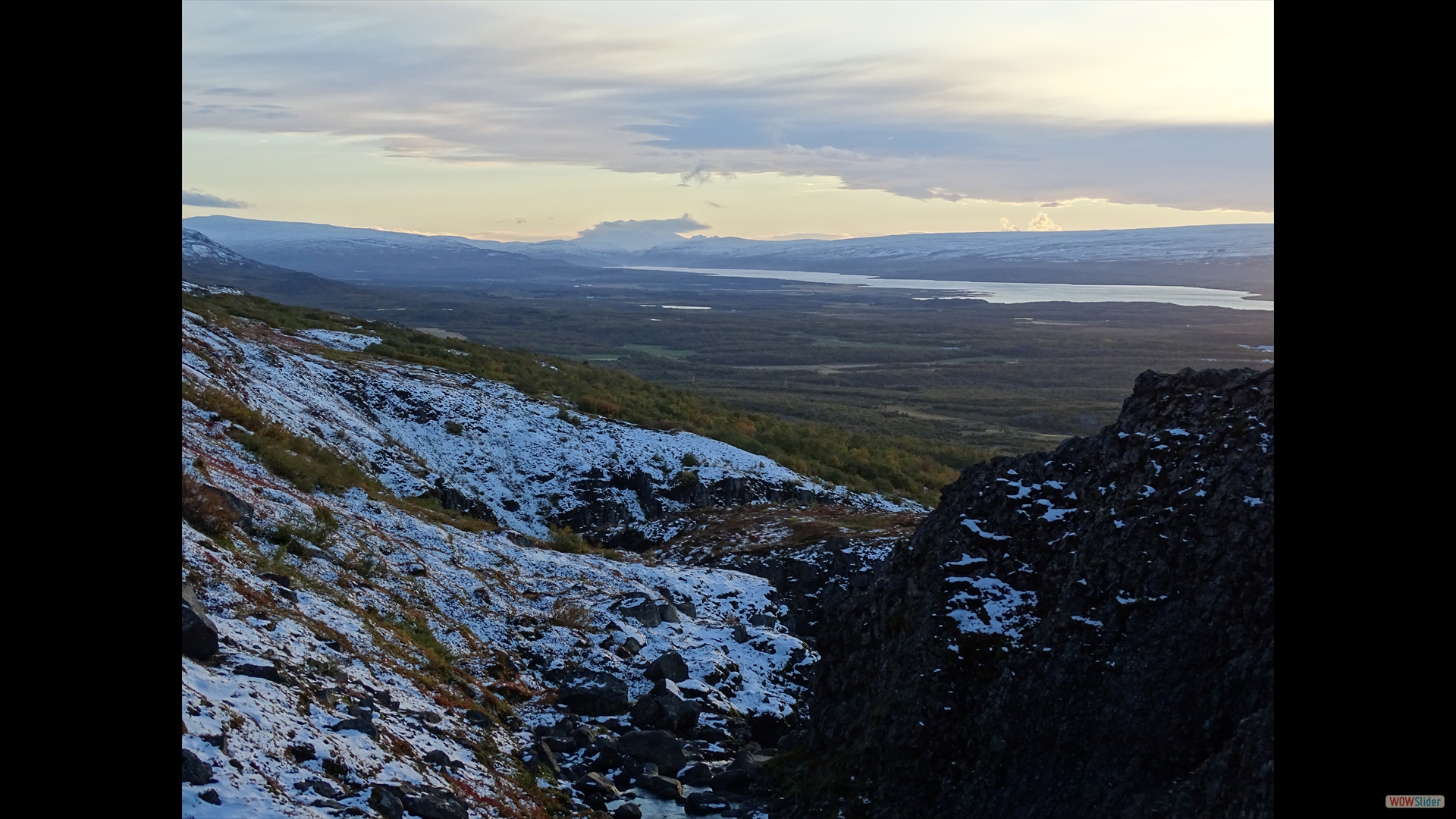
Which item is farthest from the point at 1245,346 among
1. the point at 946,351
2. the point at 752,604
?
the point at 752,604

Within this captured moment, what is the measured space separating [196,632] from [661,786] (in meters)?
4.70

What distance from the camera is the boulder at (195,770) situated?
21.3 feet

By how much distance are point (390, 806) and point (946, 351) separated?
355 ft

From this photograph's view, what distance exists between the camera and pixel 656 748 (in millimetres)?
11102

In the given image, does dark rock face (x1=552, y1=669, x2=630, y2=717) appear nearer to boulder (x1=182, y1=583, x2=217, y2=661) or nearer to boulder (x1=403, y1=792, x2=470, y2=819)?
boulder (x1=403, y1=792, x2=470, y2=819)

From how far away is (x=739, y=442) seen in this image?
29.7 meters

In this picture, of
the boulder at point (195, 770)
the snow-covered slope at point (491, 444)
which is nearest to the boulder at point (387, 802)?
the boulder at point (195, 770)

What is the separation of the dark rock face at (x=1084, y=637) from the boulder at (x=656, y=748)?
1501 millimetres

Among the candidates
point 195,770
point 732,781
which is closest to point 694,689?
point 732,781

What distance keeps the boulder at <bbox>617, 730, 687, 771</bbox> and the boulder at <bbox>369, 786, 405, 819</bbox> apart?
3770mm

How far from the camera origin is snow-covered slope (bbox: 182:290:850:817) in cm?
790
